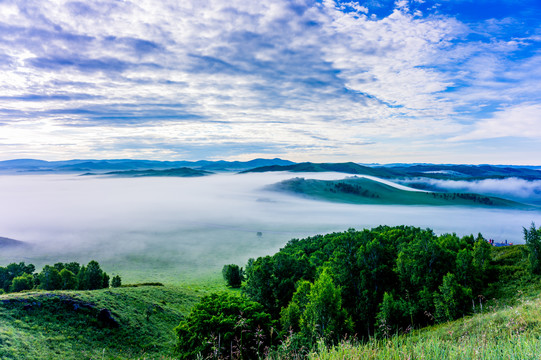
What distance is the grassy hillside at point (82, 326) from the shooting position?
36.5 meters

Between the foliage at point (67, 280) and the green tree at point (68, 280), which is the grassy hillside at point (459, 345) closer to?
the foliage at point (67, 280)

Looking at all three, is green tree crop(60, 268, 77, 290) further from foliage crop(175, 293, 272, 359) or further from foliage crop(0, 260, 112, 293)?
foliage crop(175, 293, 272, 359)

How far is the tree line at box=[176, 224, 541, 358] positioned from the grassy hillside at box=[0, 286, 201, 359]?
44.8 feet

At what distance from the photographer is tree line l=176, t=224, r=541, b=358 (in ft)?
97.0

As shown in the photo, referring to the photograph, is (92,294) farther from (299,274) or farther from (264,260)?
(299,274)

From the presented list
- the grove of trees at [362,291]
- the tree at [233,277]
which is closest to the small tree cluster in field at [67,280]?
the tree at [233,277]

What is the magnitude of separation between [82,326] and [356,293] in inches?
1765

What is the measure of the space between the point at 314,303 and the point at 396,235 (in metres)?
39.3

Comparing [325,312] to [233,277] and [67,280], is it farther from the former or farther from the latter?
[67,280]

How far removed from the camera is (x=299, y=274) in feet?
176

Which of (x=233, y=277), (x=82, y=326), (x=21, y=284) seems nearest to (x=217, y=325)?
(x=82, y=326)

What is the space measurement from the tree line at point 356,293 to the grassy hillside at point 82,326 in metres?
13.7

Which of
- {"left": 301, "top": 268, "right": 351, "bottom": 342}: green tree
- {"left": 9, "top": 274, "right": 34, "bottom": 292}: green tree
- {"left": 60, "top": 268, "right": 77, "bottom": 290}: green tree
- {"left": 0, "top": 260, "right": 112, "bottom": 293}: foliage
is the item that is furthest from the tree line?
{"left": 9, "top": 274, "right": 34, "bottom": 292}: green tree

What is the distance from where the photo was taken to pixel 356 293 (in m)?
42.6
